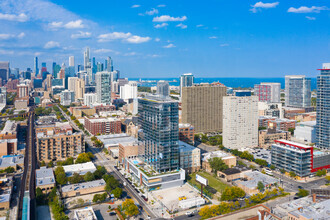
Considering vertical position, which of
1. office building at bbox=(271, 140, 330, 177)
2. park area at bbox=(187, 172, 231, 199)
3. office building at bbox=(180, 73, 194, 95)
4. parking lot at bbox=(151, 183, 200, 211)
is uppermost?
office building at bbox=(180, 73, 194, 95)

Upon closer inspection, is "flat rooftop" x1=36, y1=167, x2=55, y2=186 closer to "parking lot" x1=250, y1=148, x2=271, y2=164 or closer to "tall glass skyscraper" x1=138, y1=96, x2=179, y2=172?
"tall glass skyscraper" x1=138, y1=96, x2=179, y2=172

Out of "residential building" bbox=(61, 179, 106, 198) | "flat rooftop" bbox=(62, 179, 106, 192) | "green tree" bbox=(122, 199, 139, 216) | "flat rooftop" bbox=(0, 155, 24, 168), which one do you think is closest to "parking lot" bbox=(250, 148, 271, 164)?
"green tree" bbox=(122, 199, 139, 216)

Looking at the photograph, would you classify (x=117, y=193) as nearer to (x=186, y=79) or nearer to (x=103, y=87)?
(x=186, y=79)

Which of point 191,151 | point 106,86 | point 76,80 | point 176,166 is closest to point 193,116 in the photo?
point 191,151

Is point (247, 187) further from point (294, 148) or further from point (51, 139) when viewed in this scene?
point (51, 139)

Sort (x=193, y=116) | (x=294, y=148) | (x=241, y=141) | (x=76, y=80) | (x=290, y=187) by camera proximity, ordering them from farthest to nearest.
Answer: (x=76, y=80)
(x=193, y=116)
(x=241, y=141)
(x=294, y=148)
(x=290, y=187)

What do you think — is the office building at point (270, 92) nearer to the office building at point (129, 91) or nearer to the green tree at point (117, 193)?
the office building at point (129, 91)
